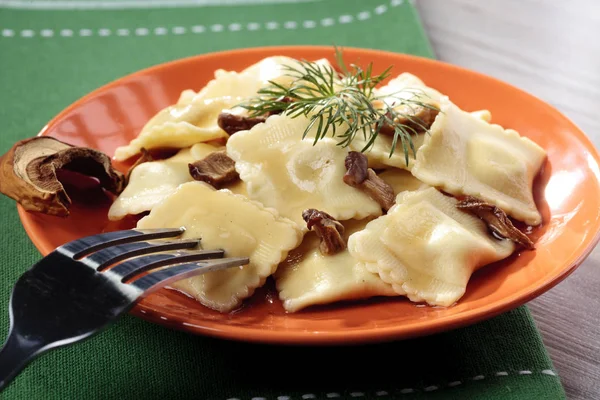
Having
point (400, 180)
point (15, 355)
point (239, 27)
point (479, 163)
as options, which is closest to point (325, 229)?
point (400, 180)

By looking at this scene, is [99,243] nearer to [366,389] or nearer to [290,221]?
[290,221]

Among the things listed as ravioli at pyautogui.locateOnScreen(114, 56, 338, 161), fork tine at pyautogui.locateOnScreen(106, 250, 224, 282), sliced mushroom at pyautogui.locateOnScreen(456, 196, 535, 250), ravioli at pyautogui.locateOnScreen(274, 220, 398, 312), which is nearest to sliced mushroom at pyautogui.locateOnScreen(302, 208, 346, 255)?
ravioli at pyautogui.locateOnScreen(274, 220, 398, 312)

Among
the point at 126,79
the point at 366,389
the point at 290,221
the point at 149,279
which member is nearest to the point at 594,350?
the point at 366,389

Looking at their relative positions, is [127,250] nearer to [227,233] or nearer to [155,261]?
[155,261]

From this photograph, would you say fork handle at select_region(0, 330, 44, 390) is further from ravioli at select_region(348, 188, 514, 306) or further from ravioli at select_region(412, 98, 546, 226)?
ravioli at select_region(412, 98, 546, 226)

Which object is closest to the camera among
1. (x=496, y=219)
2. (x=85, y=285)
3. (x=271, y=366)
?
(x=85, y=285)

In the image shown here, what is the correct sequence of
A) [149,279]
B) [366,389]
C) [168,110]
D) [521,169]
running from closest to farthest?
[149,279] → [366,389] → [521,169] → [168,110]

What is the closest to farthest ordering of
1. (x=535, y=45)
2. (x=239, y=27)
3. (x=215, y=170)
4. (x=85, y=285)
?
1. (x=85, y=285)
2. (x=215, y=170)
3. (x=239, y=27)
4. (x=535, y=45)

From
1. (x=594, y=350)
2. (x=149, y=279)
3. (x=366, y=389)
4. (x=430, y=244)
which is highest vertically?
(x=149, y=279)
